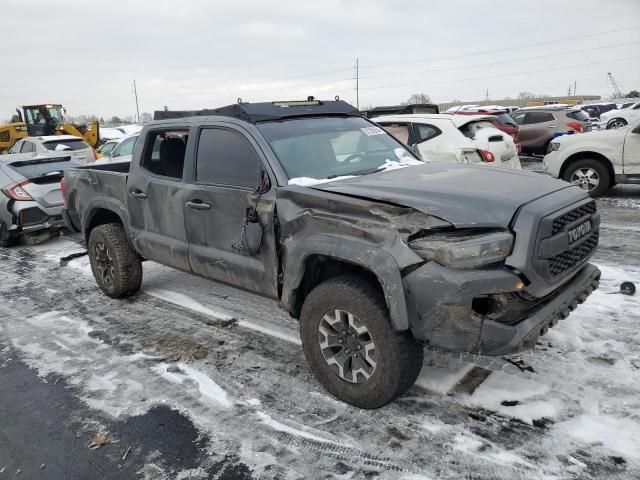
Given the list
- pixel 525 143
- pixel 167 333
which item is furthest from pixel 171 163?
pixel 525 143

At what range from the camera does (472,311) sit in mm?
2705

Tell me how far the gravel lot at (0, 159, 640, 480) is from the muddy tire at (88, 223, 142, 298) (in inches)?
20.2

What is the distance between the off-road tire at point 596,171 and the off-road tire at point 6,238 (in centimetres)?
983

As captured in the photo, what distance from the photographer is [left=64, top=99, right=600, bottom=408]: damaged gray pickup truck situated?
9.02 ft

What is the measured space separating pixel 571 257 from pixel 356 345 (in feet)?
4.68

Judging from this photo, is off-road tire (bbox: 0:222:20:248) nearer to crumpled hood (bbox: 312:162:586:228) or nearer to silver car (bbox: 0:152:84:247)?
silver car (bbox: 0:152:84:247)

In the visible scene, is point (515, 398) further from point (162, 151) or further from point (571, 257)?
point (162, 151)

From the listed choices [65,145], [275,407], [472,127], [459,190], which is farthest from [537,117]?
[275,407]

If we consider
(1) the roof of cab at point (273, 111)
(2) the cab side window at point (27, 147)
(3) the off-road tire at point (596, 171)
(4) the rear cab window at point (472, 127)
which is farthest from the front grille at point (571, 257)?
(2) the cab side window at point (27, 147)

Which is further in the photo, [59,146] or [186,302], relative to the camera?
[59,146]

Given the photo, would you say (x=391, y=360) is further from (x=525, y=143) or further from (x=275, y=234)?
Answer: (x=525, y=143)

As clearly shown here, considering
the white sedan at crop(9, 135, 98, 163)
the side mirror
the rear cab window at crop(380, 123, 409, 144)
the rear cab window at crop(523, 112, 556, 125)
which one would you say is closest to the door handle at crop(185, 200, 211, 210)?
the side mirror

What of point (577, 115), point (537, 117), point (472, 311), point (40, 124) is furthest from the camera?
point (40, 124)

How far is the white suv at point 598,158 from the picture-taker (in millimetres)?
9000
